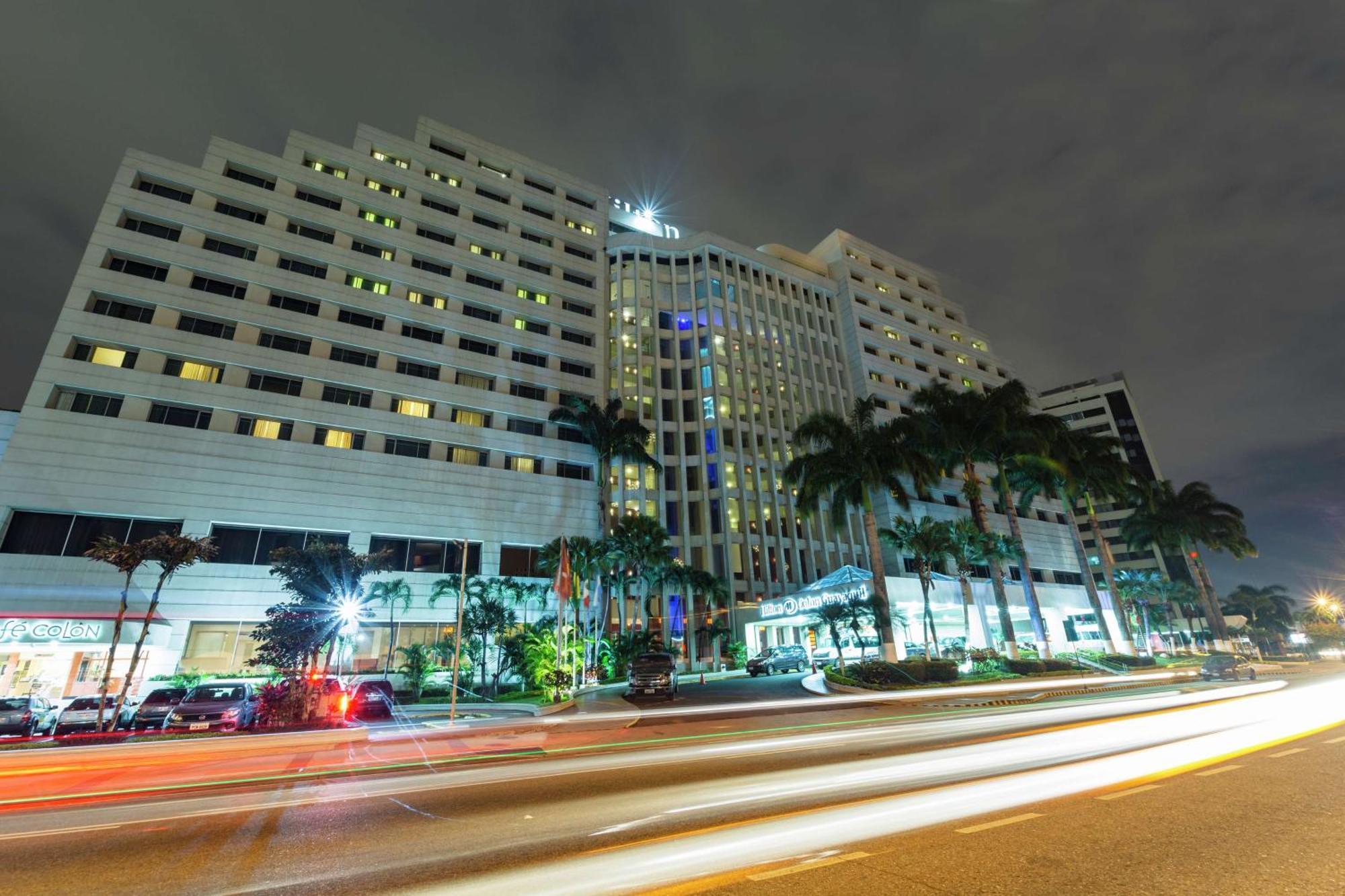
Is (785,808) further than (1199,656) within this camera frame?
No

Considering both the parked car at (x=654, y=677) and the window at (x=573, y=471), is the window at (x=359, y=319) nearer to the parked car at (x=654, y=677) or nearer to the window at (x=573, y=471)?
the window at (x=573, y=471)

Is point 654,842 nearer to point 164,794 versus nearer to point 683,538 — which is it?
A: point 164,794

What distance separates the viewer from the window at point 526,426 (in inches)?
1902

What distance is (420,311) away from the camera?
155 ft

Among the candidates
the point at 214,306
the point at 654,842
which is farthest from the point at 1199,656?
the point at 214,306

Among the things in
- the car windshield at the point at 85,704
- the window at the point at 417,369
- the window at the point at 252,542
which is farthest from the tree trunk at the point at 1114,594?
the car windshield at the point at 85,704

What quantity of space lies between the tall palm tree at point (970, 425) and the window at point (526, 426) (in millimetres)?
30983

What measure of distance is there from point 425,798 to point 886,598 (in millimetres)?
28351

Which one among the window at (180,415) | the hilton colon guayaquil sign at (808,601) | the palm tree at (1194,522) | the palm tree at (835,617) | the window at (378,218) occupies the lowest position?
the palm tree at (835,617)

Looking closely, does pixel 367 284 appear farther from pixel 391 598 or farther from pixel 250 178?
pixel 391 598

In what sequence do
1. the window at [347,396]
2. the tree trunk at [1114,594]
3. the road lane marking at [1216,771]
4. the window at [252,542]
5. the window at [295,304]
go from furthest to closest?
the tree trunk at [1114,594] → the window at [295,304] → the window at [347,396] → the window at [252,542] → the road lane marking at [1216,771]

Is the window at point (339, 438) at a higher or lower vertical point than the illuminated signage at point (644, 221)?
lower

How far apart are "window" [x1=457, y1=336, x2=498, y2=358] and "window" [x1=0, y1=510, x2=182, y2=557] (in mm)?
24288

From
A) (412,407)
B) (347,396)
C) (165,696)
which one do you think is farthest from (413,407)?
(165,696)
